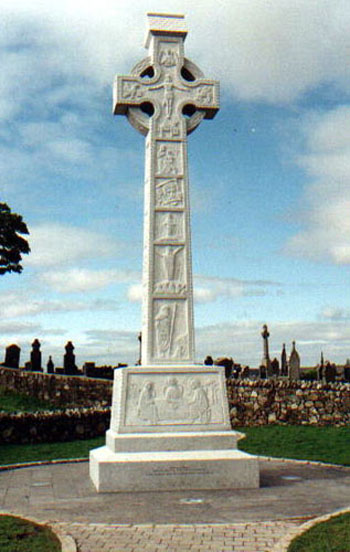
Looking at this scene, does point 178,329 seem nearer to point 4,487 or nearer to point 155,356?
point 155,356

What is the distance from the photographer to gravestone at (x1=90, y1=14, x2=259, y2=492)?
8.20m

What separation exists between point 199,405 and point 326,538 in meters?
3.52

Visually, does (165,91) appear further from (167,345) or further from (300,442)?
(300,442)

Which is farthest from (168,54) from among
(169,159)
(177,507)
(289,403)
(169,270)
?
(289,403)

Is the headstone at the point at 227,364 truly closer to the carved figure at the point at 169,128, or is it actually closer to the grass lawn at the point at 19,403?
the grass lawn at the point at 19,403

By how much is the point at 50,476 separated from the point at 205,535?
4.30 m

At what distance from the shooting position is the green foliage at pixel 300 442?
38.0 feet

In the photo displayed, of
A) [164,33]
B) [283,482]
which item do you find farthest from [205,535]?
[164,33]

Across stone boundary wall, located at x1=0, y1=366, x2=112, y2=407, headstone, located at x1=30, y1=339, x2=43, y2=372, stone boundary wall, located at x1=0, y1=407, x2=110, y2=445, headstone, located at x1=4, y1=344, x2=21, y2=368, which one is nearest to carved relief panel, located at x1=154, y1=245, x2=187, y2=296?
stone boundary wall, located at x1=0, y1=407, x2=110, y2=445

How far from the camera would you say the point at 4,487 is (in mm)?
8523

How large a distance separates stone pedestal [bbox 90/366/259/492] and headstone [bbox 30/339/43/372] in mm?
22131

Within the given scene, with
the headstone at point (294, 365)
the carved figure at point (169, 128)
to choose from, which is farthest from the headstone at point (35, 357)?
the carved figure at point (169, 128)

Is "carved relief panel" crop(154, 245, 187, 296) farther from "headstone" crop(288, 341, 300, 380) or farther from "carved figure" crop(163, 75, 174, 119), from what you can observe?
"headstone" crop(288, 341, 300, 380)

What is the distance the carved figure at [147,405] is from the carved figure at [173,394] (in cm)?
20
